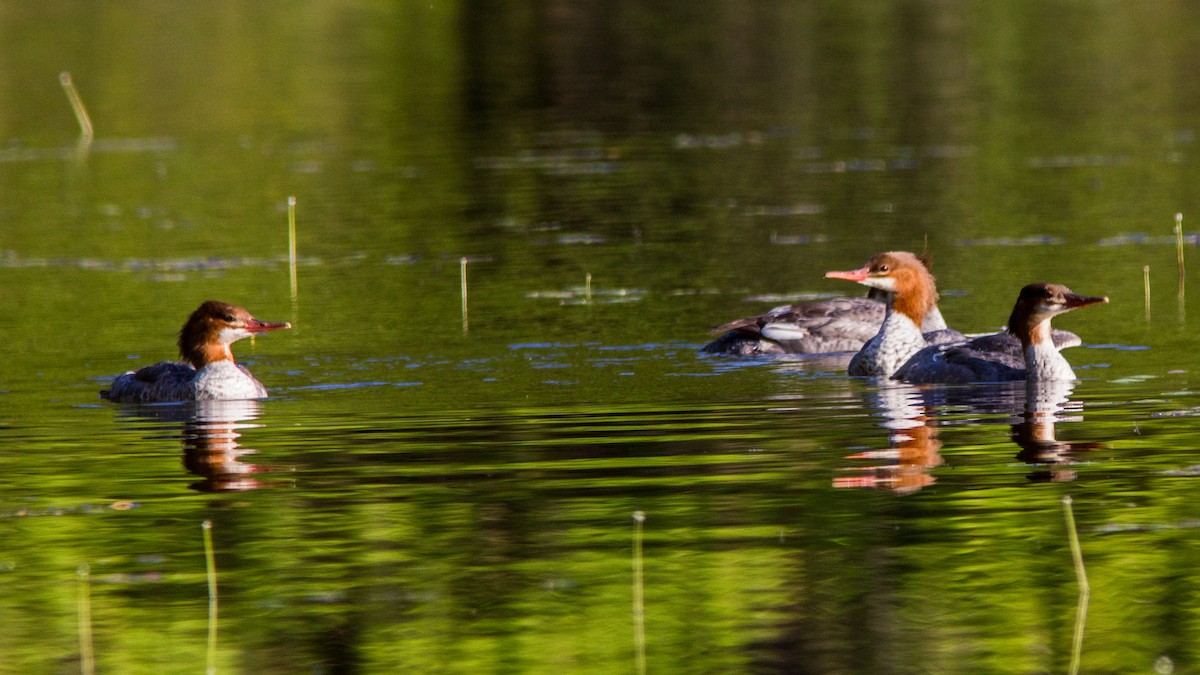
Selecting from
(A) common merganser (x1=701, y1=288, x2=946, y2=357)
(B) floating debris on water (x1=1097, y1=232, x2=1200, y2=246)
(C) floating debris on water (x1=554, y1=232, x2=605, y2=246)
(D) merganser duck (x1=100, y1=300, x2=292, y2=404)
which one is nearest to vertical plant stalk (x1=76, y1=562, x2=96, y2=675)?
(D) merganser duck (x1=100, y1=300, x2=292, y2=404)

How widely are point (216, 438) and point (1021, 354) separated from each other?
582cm

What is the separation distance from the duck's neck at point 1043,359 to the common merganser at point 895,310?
4.03 feet

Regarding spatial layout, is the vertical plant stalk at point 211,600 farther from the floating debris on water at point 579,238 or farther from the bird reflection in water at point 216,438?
the floating debris on water at point 579,238

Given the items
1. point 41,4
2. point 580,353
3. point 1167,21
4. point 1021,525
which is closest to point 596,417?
point 580,353

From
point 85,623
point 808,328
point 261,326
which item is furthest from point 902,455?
point 261,326

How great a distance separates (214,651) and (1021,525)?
396 centimetres

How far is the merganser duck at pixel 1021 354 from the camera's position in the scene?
15.2m

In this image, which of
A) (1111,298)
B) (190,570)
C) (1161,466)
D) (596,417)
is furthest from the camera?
(1111,298)

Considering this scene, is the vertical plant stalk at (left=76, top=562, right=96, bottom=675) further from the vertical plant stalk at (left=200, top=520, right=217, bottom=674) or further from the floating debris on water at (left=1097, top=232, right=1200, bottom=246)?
the floating debris on water at (left=1097, top=232, right=1200, bottom=246)

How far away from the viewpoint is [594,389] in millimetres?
15211

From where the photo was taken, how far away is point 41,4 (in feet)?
208

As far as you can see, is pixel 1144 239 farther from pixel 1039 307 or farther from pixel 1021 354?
pixel 1039 307

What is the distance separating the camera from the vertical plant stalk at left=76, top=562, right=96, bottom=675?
26.9ft

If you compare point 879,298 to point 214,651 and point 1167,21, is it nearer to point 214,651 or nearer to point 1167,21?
point 214,651
